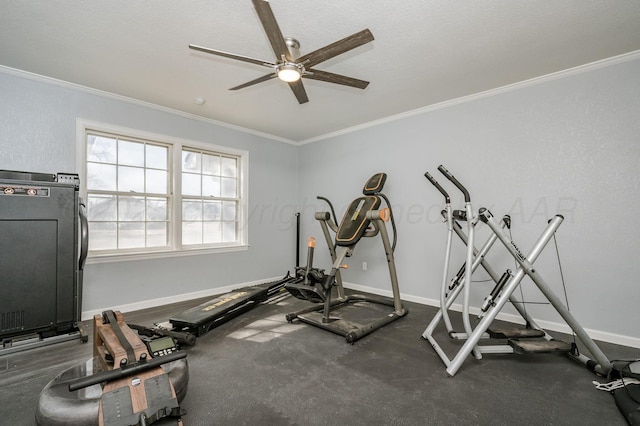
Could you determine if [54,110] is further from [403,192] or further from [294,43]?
[403,192]

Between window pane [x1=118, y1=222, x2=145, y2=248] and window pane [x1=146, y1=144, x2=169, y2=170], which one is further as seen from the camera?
window pane [x1=146, y1=144, x2=169, y2=170]

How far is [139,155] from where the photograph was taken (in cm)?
392

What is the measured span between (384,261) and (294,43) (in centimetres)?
326

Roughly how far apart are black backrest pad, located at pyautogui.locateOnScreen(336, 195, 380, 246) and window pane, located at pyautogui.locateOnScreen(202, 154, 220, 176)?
7.85ft

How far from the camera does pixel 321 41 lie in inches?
97.7

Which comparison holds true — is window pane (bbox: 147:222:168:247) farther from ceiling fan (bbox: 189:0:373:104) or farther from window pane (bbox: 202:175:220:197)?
ceiling fan (bbox: 189:0:373:104)

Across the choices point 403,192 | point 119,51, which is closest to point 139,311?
point 119,51

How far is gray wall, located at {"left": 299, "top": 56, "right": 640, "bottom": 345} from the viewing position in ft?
9.05

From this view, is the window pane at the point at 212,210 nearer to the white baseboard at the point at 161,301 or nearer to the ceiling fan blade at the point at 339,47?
the white baseboard at the point at 161,301

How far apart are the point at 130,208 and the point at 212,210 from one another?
3.80ft

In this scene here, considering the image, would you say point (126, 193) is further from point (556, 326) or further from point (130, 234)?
point (556, 326)

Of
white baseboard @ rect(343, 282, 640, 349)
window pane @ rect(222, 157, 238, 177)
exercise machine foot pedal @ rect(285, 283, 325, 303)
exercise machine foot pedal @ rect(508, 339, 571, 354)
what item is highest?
window pane @ rect(222, 157, 238, 177)

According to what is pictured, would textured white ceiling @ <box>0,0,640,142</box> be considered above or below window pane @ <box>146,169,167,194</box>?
above

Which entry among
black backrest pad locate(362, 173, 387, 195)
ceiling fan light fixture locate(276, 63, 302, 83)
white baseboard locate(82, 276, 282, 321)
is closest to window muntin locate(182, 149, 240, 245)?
white baseboard locate(82, 276, 282, 321)
